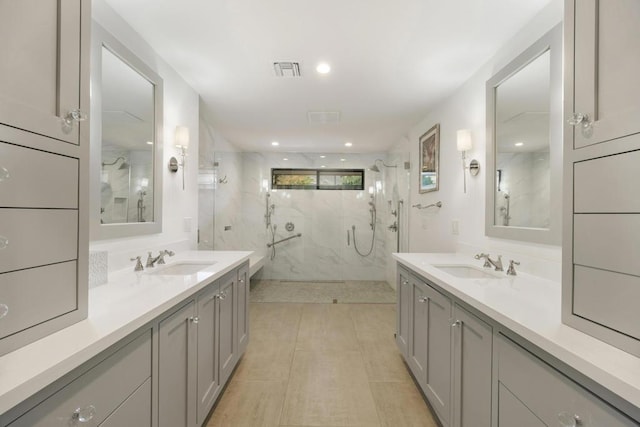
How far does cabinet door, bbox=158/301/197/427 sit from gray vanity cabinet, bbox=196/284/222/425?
0.08 metres

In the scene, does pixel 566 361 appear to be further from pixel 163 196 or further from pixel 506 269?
pixel 163 196

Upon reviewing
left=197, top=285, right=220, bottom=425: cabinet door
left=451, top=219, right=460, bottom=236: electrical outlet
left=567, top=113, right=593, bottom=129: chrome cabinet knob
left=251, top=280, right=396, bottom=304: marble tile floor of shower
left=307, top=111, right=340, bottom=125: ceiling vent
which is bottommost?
left=251, top=280, right=396, bottom=304: marble tile floor of shower

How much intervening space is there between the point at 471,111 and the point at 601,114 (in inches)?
62.2

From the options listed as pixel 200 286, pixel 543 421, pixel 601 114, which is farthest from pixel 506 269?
pixel 200 286

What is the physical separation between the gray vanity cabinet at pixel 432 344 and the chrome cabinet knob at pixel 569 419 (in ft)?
2.24

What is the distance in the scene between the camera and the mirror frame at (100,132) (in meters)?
1.40

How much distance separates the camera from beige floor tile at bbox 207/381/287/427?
170 cm

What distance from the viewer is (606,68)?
79 cm

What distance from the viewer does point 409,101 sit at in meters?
2.74

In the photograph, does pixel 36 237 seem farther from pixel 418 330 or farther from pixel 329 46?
pixel 418 330

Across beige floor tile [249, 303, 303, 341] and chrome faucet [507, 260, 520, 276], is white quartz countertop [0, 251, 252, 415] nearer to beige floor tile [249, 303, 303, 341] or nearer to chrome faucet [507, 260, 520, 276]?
beige floor tile [249, 303, 303, 341]

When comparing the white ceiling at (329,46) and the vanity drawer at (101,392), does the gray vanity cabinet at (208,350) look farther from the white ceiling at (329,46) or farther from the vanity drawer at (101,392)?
the white ceiling at (329,46)

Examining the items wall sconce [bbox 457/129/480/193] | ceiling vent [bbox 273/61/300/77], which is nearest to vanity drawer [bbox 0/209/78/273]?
ceiling vent [bbox 273/61/300/77]

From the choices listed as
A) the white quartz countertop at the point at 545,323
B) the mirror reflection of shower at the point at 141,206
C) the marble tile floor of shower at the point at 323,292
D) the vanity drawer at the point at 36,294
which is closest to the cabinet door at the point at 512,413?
the white quartz countertop at the point at 545,323
